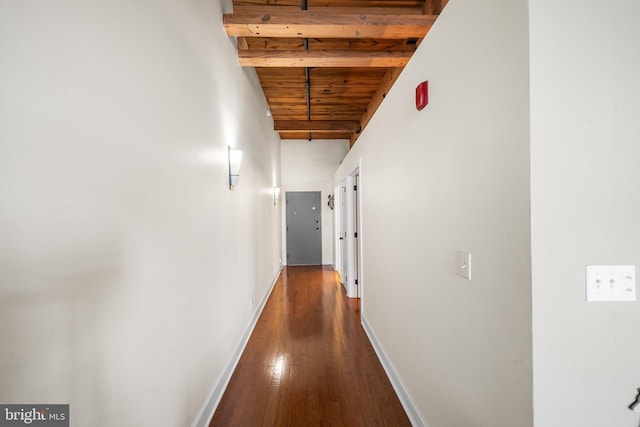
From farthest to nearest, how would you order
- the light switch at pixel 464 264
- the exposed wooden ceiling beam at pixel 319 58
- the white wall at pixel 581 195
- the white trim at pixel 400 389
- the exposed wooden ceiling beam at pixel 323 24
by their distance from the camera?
A: the exposed wooden ceiling beam at pixel 319 58 < the exposed wooden ceiling beam at pixel 323 24 < the white trim at pixel 400 389 < the light switch at pixel 464 264 < the white wall at pixel 581 195

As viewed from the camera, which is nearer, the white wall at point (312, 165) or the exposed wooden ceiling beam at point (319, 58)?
the exposed wooden ceiling beam at point (319, 58)

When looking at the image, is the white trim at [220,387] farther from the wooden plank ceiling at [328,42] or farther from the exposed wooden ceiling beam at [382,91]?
the exposed wooden ceiling beam at [382,91]

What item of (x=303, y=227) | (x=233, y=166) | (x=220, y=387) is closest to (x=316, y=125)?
(x=303, y=227)

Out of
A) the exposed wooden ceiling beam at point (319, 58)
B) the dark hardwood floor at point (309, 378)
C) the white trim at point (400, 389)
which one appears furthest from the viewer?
the exposed wooden ceiling beam at point (319, 58)

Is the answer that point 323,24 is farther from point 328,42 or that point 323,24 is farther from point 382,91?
point 382,91

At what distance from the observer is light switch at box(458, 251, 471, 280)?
1.08 metres

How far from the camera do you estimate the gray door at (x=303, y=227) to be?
21.3ft

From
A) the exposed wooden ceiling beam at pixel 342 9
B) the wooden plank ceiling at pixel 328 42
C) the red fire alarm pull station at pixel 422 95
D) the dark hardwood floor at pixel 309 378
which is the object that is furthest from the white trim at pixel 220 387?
the exposed wooden ceiling beam at pixel 342 9

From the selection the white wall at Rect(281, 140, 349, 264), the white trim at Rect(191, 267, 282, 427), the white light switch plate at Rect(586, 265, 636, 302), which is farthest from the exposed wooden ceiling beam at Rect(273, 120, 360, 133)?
the white light switch plate at Rect(586, 265, 636, 302)

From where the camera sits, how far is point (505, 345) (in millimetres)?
890

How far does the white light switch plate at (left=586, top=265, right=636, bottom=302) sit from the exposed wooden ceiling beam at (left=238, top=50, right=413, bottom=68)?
→ 256 cm

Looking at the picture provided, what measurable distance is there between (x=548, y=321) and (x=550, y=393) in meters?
0.22

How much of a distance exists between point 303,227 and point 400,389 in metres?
4.85

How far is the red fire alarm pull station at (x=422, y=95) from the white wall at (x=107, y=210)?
131 centimetres
